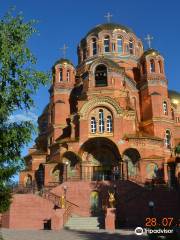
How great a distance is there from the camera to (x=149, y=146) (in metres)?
34.8

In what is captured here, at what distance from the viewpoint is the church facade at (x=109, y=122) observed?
112ft

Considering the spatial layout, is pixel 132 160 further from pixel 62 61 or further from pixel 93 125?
pixel 62 61

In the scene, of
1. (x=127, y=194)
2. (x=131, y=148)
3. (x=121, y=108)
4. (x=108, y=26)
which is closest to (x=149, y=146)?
(x=131, y=148)

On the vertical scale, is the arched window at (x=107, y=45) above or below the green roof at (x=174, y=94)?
above

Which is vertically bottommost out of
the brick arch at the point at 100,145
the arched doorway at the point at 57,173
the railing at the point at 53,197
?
the railing at the point at 53,197

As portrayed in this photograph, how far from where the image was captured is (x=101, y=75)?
132ft

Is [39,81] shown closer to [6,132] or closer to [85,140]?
[6,132]

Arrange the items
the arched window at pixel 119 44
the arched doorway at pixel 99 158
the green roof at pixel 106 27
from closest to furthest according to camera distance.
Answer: the arched doorway at pixel 99 158, the arched window at pixel 119 44, the green roof at pixel 106 27

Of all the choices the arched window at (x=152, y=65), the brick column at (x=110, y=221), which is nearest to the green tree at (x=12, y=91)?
the brick column at (x=110, y=221)

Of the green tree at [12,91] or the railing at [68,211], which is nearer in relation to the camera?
the green tree at [12,91]

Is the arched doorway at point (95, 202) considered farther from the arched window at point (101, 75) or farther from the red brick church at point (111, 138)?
the arched window at point (101, 75)

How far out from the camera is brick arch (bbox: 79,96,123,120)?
1369 inches

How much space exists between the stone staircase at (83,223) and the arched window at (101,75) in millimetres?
16317

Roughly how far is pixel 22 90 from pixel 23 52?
1498 mm
